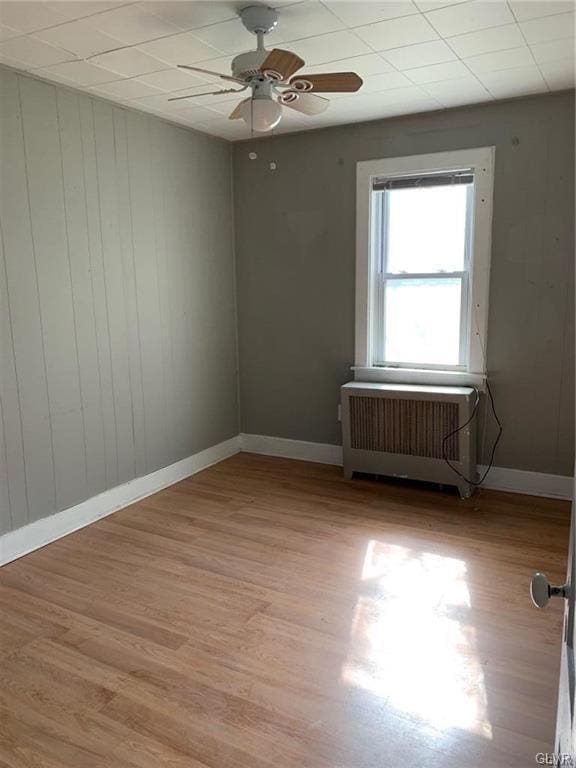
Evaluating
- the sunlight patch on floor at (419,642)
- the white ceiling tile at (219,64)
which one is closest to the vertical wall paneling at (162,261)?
the white ceiling tile at (219,64)

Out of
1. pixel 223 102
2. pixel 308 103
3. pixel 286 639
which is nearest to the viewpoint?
pixel 286 639

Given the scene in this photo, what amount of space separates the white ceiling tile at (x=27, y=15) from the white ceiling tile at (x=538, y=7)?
182cm

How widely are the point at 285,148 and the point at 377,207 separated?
0.85 metres

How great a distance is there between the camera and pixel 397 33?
246 cm

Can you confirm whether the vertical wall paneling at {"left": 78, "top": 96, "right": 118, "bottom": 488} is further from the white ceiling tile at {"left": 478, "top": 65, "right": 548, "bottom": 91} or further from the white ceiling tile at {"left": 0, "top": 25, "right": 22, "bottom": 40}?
the white ceiling tile at {"left": 478, "top": 65, "right": 548, "bottom": 91}

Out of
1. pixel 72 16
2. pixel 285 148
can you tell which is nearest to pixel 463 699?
pixel 72 16

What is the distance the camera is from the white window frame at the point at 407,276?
11.9ft

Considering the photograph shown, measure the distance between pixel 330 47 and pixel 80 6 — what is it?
1088 mm

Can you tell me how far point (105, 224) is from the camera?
3393 mm

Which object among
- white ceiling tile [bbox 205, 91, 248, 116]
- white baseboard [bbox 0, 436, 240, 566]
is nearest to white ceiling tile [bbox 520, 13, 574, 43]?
white ceiling tile [bbox 205, 91, 248, 116]

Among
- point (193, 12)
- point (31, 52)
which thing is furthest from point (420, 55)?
point (31, 52)

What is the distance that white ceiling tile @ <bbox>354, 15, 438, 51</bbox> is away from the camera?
2.36m

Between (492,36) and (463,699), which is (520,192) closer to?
(492,36)

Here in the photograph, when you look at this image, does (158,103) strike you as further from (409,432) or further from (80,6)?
(409,432)
